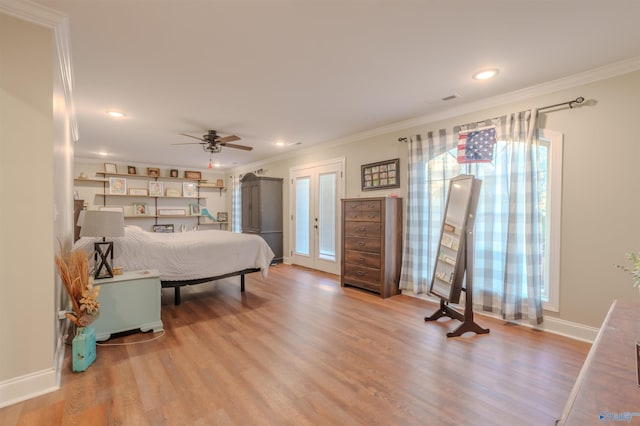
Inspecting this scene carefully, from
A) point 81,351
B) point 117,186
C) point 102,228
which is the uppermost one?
point 117,186

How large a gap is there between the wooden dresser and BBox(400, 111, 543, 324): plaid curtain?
1.75 ft

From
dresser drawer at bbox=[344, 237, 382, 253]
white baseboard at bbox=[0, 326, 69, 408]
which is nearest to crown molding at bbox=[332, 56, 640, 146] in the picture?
dresser drawer at bbox=[344, 237, 382, 253]

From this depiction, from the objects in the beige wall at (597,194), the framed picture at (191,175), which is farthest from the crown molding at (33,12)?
the framed picture at (191,175)

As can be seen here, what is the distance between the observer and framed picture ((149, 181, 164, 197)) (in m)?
7.40

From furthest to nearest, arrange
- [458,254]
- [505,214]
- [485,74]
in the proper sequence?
[505,214], [458,254], [485,74]

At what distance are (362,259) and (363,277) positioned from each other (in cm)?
27

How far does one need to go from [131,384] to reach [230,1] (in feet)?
8.60

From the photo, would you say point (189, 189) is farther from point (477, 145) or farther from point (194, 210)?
point (477, 145)

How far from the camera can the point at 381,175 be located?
446cm

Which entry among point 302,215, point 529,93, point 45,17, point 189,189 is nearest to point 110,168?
point 189,189

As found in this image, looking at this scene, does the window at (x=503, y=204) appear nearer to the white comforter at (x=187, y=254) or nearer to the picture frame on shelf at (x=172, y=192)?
the white comforter at (x=187, y=254)

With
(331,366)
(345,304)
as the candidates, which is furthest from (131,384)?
(345,304)

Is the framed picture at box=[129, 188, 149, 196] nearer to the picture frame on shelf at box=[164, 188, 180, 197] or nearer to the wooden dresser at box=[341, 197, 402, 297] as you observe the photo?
the picture frame on shelf at box=[164, 188, 180, 197]

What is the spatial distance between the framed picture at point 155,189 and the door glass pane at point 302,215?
4.00 meters
